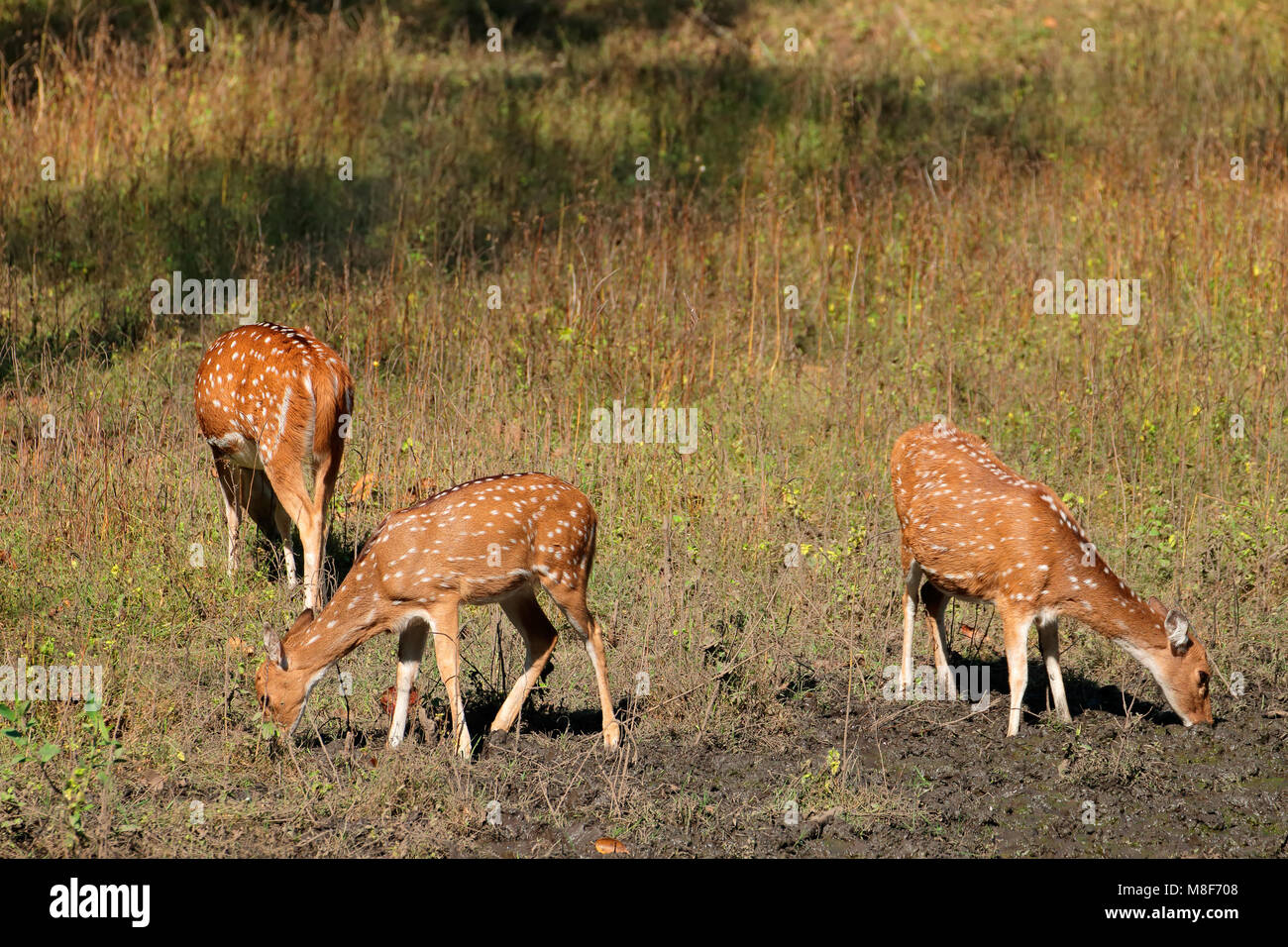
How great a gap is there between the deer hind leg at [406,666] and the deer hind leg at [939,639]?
8.93 feet

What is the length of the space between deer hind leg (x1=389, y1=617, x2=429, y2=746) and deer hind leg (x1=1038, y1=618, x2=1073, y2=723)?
3054mm

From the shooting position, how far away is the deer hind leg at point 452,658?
6715 millimetres

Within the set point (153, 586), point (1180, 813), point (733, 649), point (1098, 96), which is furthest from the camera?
point (1098, 96)

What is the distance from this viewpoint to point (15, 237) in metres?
12.8

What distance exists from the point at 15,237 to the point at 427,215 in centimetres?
354

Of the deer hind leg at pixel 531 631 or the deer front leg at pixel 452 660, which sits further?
the deer hind leg at pixel 531 631

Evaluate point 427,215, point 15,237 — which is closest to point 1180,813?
point 427,215

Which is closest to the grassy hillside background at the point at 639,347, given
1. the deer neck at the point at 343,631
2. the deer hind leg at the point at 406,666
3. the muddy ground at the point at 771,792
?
the muddy ground at the point at 771,792

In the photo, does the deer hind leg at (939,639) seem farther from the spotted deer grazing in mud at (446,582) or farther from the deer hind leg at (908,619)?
the spotted deer grazing in mud at (446,582)

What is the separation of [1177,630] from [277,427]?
197 inches

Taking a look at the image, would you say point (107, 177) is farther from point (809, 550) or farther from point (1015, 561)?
point (1015, 561)

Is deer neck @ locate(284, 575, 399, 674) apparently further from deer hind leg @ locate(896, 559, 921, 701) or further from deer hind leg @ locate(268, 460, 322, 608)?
deer hind leg @ locate(896, 559, 921, 701)

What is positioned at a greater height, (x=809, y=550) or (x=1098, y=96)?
(x=1098, y=96)

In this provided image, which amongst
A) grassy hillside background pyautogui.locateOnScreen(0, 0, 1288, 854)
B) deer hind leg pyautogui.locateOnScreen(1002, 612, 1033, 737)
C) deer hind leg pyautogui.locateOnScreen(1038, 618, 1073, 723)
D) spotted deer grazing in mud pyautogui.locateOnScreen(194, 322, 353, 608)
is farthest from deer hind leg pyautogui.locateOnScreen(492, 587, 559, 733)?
deer hind leg pyautogui.locateOnScreen(1038, 618, 1073, 723)
